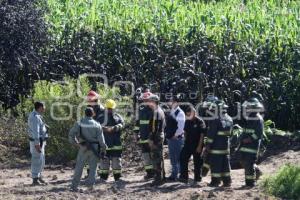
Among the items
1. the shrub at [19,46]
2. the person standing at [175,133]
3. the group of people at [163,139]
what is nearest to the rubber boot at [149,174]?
the group of people at [163,139]

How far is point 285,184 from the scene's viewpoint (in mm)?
16453

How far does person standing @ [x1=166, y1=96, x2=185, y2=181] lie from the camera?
17.9 metres

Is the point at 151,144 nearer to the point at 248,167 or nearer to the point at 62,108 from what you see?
the point at 248,167

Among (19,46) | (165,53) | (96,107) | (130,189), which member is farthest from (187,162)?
(19,46)

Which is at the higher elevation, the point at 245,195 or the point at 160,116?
the point at 160,116

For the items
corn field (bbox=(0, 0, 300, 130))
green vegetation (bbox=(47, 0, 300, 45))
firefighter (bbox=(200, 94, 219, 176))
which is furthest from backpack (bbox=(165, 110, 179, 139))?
green vegetation (bbox=(47, 0, 300, 45))

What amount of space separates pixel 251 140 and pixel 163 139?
1786 millimetres

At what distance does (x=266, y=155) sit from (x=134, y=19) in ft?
24.1

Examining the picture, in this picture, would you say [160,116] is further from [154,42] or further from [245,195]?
[154,42]

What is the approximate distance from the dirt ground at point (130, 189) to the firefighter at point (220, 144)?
329mm

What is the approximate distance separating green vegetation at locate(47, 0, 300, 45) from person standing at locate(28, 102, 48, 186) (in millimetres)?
7671

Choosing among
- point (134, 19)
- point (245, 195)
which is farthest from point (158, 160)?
point (134, 19)

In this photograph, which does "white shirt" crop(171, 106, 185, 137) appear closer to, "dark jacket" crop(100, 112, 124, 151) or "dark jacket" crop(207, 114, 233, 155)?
"dark jacket" crop(207, 114, 233, 155)

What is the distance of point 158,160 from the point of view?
693 inches
